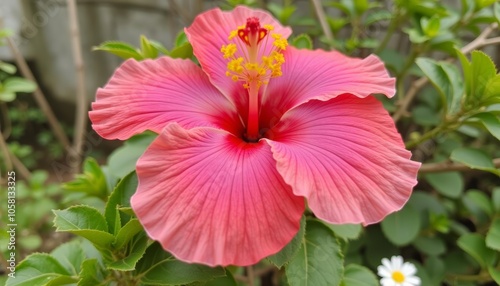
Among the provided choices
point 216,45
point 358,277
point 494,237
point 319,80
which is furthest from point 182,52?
point 494,237

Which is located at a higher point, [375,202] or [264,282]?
[375,202]

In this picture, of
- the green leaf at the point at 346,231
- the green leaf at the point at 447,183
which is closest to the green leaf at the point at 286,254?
the green leaf at the point at 346,231

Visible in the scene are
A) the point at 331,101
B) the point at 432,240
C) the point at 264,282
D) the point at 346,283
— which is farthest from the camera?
the point at 264,282

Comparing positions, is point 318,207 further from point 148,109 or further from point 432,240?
point 432,240

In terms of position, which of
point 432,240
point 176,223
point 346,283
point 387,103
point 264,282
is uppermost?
point 176,223

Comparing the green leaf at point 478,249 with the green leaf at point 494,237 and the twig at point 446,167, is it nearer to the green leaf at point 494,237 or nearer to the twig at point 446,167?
the green leaf at point 494,237

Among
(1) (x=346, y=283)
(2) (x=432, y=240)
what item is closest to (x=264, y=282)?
(2) (x=432, y=240)

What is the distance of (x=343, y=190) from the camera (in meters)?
0.71

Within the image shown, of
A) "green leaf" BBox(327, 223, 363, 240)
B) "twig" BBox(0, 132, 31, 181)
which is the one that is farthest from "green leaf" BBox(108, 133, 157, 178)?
"twig" BBox(0, 132, 31, 181)

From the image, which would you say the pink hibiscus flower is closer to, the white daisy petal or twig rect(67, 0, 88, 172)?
the white daisy petal

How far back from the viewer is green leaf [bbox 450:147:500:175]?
101 cm

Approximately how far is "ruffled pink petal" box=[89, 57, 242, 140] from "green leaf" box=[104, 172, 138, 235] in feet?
0.36

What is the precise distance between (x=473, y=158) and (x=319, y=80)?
1.41ft

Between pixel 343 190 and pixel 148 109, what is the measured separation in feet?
1.33
